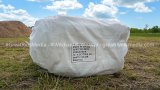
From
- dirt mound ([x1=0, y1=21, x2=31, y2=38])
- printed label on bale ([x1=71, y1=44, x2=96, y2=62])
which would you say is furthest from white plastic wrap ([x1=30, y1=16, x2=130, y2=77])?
dirt mound ([x1=0, y1=21, x2=31, y2=38])

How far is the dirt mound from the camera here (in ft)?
43.0

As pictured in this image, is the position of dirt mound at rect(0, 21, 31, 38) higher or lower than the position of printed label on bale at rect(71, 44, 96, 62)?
higher

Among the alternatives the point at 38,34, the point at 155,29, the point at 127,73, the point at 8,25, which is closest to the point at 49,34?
the point at 38,34

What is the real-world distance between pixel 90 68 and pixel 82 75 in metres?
0.11

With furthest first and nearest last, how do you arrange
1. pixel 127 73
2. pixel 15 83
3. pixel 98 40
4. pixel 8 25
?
pixel 8 25, pixel 127 73, pixel 98 40, pixel 15 83

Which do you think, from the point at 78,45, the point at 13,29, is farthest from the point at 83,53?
the point at 13,29

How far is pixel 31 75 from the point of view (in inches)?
108

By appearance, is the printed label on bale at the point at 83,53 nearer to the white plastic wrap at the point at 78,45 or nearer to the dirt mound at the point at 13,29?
the white plastic wrap at the point at 78,45

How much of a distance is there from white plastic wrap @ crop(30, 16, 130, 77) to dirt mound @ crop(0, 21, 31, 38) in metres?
10.8

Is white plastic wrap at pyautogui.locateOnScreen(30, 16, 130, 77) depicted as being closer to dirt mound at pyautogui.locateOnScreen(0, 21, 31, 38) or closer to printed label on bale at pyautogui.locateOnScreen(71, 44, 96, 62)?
printed label on bale at pyautogui.locateOnScreen(71, 44, 96, 62)

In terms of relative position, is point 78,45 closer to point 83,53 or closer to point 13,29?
point 83,53

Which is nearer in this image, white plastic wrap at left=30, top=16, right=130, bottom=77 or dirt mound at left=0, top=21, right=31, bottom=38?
white plastic wrap at left=30, top=16, right=130, bottom=77

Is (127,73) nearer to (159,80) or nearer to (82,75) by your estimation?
(159,80)

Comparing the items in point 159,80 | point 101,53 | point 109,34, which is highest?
point 109,34
